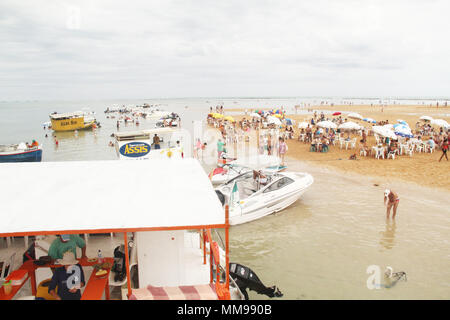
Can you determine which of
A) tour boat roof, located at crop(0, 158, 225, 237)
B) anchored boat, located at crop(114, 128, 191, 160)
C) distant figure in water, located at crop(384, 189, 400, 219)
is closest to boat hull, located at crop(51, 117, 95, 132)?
anchored boat, located at crop(114, 128, 191, 160)

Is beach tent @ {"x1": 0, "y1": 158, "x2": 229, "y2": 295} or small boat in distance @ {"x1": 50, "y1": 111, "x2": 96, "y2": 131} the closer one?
beach tent @ {"x1": 0, "y1": 158, "x2": 229, "y2": 295}

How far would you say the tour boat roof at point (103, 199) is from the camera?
3.83 metres

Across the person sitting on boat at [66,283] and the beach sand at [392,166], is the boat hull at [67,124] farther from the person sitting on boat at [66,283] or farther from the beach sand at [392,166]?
the person sitting on boat at [66,283]

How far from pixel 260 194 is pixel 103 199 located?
6.67 meters

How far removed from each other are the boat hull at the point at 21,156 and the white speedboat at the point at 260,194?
694 inches

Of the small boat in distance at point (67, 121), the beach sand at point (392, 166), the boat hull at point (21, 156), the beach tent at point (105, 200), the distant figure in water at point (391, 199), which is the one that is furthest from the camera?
the small boat in distance at point (67, 121)

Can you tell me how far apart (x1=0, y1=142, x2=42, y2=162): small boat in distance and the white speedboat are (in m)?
17.6

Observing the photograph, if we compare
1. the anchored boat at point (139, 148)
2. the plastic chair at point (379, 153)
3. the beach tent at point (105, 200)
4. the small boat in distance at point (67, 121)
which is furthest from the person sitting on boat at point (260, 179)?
the small boat in distance at point (67, 121)

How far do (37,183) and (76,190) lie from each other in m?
0.95

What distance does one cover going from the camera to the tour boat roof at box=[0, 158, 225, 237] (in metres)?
3.83

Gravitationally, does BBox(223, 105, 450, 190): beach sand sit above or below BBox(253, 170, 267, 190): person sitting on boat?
below

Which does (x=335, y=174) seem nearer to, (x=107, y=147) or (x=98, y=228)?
(x=98, y=228)

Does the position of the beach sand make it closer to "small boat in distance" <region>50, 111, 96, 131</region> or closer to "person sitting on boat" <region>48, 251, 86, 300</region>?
"person sitting on boat" <region>48, 251, 86, 300</region>
